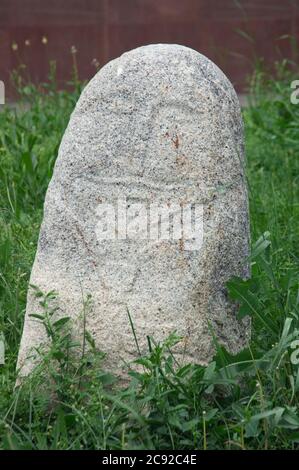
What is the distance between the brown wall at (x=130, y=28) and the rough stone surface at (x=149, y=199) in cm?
524

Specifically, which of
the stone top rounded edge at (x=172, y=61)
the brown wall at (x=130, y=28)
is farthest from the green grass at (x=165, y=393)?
the brown wall at (x=130, y=28)

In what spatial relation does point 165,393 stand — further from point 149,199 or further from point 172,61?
point 172,61

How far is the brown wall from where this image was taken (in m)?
8.99

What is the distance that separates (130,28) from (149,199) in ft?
19.4

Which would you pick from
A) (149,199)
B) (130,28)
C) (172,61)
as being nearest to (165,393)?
(149,199)

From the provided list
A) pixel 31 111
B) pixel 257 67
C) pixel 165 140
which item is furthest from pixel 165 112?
pixel 257 67

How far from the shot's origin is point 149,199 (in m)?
3.55

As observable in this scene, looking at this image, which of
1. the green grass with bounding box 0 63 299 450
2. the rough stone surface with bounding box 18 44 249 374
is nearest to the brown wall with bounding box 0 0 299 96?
the green grass with bounding box 0 63 299 450

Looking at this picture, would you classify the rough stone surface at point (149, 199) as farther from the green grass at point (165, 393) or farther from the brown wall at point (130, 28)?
the brown wall at point (130, 28)

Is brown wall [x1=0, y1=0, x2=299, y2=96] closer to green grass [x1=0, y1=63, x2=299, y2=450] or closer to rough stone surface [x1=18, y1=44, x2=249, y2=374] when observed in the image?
green grass [x1=0, y1=63, x2=299, y2=450]

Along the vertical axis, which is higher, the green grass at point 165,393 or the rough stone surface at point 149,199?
the rough stone surface at point 149,199

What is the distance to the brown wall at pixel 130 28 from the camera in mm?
8992

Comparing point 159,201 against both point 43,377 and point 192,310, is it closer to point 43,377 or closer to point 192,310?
point 192,310

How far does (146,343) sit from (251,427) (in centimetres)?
55
